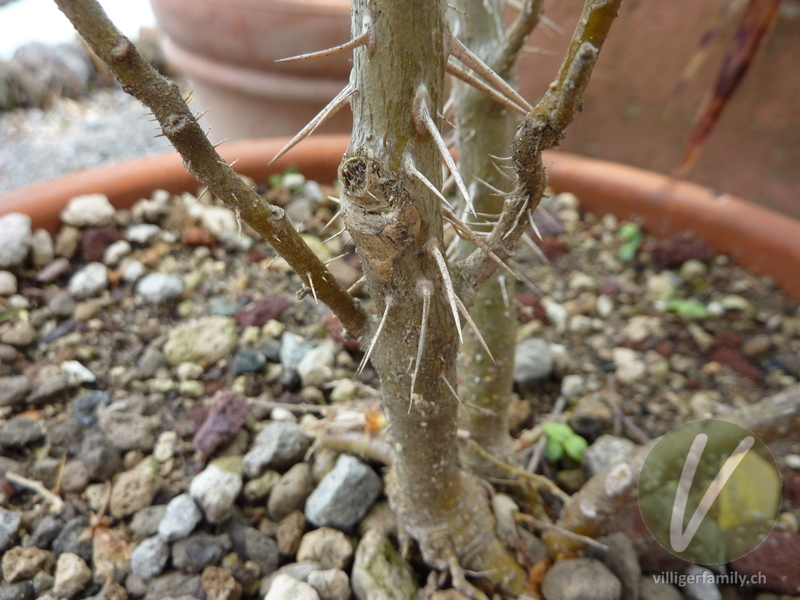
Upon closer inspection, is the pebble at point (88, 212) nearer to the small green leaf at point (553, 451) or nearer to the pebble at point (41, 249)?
the pebble at point (41, 249)

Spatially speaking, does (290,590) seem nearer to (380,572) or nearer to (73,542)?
(380,572)

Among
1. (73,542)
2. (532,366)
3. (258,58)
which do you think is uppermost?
(258,58)

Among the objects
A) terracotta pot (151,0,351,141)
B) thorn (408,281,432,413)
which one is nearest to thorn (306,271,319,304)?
thorn (408,281,432,413)

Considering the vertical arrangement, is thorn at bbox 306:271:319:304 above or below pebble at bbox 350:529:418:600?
above

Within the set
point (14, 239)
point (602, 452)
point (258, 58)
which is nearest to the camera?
point (602, 452)

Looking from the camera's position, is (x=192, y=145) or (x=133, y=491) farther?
(x=133, y=491)

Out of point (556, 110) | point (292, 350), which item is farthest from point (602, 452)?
point (556, 110)

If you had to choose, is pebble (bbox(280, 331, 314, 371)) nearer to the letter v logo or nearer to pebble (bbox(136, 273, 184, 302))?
pebble (bbox(136, 273, 184, 302))

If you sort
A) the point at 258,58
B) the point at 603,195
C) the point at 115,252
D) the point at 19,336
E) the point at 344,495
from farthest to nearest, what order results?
the point at 258,58 → the point at 603,195 → the point at 115,252 → the point at 19,336 → the point at 344,495
